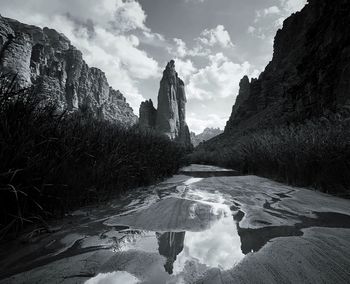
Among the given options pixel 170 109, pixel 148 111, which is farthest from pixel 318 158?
pixel 170 109

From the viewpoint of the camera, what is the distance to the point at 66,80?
346 ft

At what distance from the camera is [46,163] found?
2.04 meters

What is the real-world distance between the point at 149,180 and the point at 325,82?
1436cm

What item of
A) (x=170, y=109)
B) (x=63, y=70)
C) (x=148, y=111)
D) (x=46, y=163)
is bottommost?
(x=46, y=163)

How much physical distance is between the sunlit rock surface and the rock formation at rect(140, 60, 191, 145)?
256 ft

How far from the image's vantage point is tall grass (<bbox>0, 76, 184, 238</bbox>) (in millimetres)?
1637

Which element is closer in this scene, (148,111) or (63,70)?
(148,111)

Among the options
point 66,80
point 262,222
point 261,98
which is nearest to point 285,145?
point 262,222

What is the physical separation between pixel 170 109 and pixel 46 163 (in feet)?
293

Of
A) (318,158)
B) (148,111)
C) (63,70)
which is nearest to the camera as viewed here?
(318,158)

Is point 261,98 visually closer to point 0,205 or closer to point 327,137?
point 327,137

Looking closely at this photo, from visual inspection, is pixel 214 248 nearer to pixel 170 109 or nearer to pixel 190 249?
pixel 190 249

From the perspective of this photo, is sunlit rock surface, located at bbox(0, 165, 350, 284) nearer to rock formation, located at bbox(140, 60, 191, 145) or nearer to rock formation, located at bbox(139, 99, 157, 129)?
rock formation, located at bbox(140, 60, 191, 145)

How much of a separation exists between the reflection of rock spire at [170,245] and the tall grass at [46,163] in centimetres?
98
